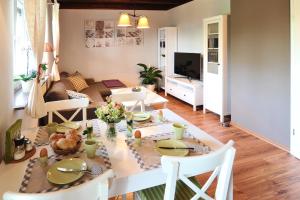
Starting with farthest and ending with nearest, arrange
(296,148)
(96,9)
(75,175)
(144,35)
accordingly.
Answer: (144,35), (96,9), (296,148), (75,175)

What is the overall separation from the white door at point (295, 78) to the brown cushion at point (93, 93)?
9.91ft

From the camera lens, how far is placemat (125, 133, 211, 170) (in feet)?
4.41

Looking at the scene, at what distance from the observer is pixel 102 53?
6535 mm

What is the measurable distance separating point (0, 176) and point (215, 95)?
12.2 ft

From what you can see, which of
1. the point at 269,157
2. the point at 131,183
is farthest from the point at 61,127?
the point at 269,157

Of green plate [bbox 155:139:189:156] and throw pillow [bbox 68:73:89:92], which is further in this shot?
throw pillow [bbox 68:73:89:92]

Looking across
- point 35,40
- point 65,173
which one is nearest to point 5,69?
point 35,40

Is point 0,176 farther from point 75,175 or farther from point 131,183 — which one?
point 131,183

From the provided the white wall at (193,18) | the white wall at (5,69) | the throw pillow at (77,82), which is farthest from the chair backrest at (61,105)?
the white wall at (193,18)

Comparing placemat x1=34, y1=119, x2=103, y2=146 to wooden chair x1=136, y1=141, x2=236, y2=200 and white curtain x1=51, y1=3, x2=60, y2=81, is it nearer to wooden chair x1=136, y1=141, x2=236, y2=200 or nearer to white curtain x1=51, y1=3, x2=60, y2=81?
wooden chair x1=136, y1=141, x2=236, y2=200

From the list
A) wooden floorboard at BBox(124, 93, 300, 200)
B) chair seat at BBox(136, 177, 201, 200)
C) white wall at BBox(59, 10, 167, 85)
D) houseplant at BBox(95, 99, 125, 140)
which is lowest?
wooden floorboard at BBox(124, 93, 300, 200)

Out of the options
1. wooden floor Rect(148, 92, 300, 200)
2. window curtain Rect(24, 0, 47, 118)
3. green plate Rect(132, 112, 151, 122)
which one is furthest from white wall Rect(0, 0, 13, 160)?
wooden floor Rect(148, 92, 300, 200)

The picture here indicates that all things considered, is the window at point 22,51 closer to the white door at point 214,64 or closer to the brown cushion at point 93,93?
the brown cushion at point 93,93

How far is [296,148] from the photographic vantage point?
2.83 m
